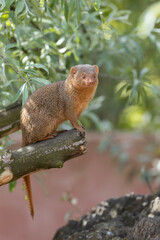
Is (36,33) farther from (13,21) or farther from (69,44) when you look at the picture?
(13,21)

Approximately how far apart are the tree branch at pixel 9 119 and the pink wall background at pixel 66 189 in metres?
1.70

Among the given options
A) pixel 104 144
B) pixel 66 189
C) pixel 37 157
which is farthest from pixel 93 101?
pixel 37 157

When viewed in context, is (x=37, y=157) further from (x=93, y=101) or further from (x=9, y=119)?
(x=93, y=101)

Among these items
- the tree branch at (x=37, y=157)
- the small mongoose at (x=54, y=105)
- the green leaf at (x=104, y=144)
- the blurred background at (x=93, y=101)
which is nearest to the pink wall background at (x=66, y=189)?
the blurred background at (x=93, y=101)

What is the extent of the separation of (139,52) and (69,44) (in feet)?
2.60

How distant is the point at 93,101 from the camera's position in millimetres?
3773

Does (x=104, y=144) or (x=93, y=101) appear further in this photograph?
(x=104, y=144)

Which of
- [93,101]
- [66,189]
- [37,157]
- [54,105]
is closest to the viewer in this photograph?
[37,157]

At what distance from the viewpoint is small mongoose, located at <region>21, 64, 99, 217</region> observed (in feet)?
8.07

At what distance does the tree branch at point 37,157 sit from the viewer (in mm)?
2064

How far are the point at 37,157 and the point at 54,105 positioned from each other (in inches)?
20.6

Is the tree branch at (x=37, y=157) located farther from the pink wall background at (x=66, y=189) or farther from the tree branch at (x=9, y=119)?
the pink wall background at (x=66, y=189)

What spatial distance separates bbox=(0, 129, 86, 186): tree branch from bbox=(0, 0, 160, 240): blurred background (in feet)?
1.31

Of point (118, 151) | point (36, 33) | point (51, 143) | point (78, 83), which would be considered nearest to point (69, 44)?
point (36, 33)
